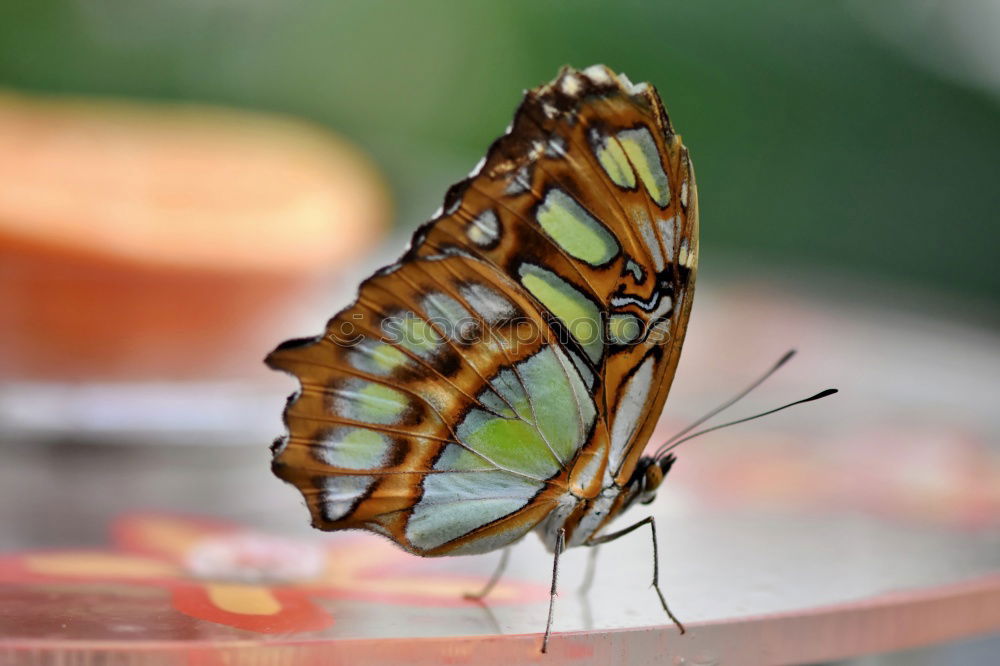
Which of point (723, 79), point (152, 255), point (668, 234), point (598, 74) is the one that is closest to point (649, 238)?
point (668, 234)

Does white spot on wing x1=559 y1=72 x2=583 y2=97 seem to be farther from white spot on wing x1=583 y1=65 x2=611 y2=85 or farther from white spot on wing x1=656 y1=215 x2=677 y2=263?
white spot on wing x1=656 y1=215 x2=677 y2=263

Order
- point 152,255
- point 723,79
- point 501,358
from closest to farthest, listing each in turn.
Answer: point 501,358
point 152,255
point 723,79

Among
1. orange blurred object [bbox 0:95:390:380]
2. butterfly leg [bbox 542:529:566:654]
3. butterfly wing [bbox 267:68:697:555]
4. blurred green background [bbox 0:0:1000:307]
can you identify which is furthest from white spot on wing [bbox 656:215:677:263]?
blurred green background [bbox 0:0:1000:307]

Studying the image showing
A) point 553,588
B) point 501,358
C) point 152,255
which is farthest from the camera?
point 152,255

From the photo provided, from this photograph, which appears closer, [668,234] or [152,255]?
[668,234]

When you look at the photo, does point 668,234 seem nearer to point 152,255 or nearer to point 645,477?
point 645,477

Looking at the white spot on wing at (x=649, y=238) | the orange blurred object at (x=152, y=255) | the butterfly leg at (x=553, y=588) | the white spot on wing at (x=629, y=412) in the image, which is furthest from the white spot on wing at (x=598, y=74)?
the orange blurred object at (x=152, y=255)
